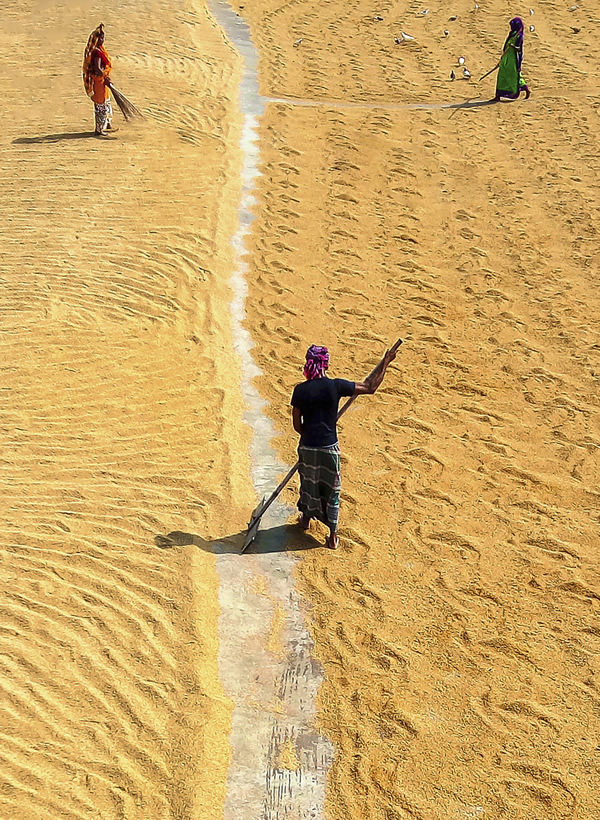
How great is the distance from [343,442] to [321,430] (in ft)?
5.14

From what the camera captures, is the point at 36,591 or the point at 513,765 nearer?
the point at 513,765

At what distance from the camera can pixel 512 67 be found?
17.1 meters

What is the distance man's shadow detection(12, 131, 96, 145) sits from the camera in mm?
13789

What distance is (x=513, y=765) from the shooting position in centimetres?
522

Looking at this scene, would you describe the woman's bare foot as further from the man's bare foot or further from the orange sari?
the orange sari

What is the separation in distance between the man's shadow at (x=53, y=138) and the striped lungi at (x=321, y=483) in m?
9.13

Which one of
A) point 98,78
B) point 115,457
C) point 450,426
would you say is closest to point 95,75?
point 98,78

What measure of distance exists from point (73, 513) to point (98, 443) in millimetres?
975

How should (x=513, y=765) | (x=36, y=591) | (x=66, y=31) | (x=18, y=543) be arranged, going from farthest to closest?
1. (x=66, y=31)
2. (x=18, y=543)
3. (x=36, y=591)
4. (x=513, y=765)

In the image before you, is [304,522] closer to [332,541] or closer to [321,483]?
[332,541]

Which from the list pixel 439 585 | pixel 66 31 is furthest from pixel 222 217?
pixel 66 31

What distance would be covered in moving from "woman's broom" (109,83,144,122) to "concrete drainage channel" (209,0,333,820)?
8438mm

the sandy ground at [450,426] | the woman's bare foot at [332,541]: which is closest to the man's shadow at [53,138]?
the sandy ground at [450,426]

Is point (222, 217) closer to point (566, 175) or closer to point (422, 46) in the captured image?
point (566, 175)
